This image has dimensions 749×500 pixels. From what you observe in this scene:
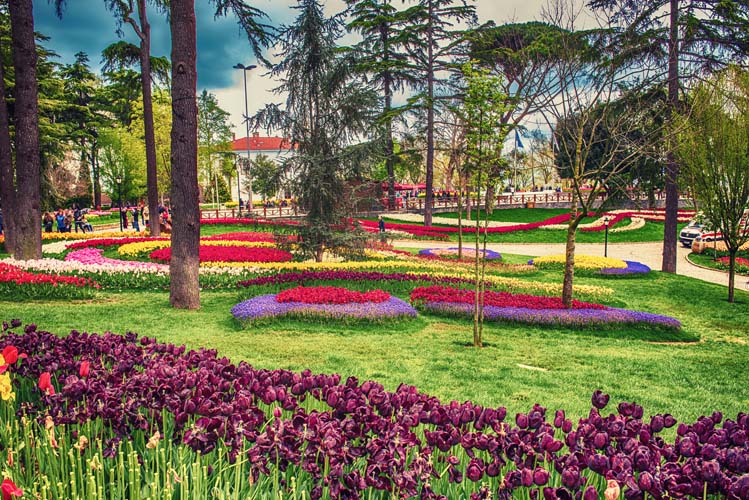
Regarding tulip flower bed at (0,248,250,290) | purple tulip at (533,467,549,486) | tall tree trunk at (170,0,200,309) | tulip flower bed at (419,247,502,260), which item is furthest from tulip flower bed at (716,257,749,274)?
purple tulip at (533,467,549,486)

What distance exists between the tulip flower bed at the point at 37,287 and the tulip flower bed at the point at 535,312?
645cm

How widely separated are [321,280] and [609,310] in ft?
19.4

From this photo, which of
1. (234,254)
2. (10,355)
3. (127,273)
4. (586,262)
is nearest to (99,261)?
(127,273)

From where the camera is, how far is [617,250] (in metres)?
27.2

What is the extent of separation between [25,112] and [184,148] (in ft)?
18.3

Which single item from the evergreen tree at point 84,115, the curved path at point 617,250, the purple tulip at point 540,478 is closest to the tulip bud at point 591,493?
the purple tulip at point 540,478

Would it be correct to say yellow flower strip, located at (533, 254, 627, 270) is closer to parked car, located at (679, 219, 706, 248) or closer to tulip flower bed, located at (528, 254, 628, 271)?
tulip flower bed, located at (528, 254, 628, 271)

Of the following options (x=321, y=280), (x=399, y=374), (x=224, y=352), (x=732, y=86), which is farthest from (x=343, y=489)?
(x=732, y=86)

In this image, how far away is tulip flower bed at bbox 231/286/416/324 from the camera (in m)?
9.20

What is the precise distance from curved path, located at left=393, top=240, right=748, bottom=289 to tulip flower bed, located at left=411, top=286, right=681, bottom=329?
439 inches

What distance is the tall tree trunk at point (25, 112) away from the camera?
1217cm

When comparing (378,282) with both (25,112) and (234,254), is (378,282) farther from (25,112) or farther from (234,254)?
(25,112)

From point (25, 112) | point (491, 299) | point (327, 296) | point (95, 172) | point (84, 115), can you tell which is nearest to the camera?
point (327, 296)

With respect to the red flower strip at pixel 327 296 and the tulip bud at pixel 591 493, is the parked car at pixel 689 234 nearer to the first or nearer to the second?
the red flower strip at pixel 327 296
